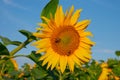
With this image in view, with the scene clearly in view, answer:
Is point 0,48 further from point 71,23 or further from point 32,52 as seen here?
point 71,23

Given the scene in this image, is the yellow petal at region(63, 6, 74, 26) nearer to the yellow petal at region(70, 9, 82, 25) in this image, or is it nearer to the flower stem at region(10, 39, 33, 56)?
the yellow petal at region(70, 9, 82, 25)

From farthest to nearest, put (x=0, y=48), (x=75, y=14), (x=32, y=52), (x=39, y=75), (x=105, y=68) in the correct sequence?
(x=105, y=68), (x=39, y=75), (x=75, y=14), (x=32, y=52), (x=0, y=48)

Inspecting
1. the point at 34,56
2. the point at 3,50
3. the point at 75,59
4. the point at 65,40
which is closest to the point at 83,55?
the point at 75,59

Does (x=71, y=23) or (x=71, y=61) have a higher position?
(x=71, y=23)

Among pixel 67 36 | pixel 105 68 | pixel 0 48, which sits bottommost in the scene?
pixel 0 48

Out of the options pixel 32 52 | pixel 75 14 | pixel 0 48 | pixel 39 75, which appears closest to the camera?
pixel 0 48

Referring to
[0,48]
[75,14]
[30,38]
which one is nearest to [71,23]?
[75,14]

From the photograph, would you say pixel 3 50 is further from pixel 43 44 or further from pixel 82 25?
pixel 82 25

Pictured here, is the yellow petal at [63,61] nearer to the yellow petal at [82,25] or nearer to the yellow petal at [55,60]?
the yellow petal at [55,60]

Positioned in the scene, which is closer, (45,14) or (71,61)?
(45,14)
